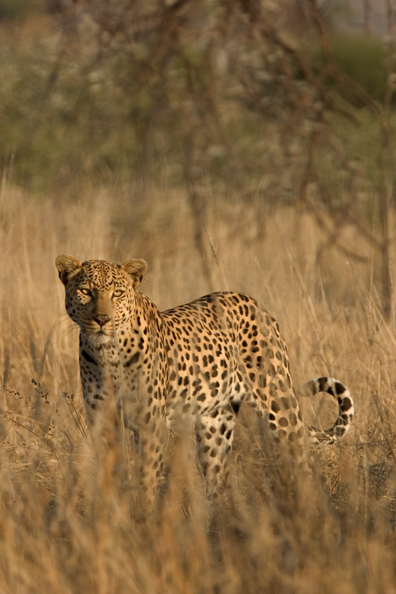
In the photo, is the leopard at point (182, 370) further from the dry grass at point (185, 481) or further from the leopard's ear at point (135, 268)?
the dry grass at point (185, 481)

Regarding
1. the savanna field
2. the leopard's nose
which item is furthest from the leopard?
the savanna field

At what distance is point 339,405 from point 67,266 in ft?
5.18

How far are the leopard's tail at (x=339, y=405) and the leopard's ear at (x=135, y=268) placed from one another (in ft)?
3.48

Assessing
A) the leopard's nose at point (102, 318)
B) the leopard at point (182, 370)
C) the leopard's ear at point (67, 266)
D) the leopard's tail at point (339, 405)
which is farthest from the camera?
the leopard's tail at point (339, 405)

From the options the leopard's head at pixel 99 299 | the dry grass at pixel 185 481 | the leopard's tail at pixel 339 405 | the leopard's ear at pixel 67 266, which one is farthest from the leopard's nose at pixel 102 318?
the leopard's tail at pixel 339 405

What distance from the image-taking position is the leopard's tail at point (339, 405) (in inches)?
191

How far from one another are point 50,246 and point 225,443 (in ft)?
11.3

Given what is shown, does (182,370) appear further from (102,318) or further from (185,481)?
(185,481)

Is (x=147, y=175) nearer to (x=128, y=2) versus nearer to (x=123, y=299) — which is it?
(x=123, y=299)

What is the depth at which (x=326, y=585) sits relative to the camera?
8.88ft

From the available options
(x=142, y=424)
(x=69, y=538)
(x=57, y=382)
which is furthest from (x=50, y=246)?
(x=69, y=538)

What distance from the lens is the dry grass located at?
2834 millimetres

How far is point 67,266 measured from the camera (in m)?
4.51

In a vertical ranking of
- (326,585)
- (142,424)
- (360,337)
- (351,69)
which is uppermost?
(351,69)
